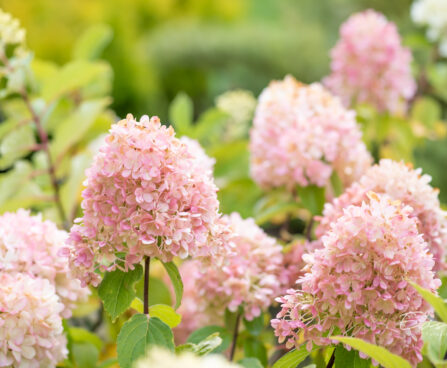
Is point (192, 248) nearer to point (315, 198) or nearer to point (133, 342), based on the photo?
point (133, 342)

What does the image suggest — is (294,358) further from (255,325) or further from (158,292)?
(158,292)

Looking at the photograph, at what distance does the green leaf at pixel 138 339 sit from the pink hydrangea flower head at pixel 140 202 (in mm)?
63

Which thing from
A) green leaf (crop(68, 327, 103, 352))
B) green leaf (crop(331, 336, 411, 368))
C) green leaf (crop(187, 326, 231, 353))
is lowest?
green leaf (crop(331, 336, 411, 368))

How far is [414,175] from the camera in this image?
0.78 metres

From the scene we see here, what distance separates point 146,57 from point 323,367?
4170 millimetres

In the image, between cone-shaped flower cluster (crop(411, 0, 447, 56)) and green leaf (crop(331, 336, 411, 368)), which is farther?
cone-shaped flower cluster (crop(411, 0, 447, 56))

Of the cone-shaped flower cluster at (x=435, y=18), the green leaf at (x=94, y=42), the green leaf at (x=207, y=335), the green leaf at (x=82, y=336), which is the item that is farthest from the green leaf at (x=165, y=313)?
the cone-shaped flower cluster at (x=435, y=18)

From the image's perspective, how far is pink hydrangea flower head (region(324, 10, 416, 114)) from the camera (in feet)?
4.18

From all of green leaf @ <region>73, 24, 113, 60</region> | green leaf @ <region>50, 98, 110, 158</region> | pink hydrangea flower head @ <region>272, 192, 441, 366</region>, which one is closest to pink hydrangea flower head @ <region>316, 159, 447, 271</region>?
pink hydrangea flower head @ <region>272, 192, 441, 366</region>

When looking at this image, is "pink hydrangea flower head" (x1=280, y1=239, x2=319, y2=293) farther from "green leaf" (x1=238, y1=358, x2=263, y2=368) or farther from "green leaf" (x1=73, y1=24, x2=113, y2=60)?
"green leaf" (x1=73, y1=24, x2=113, y2=60)

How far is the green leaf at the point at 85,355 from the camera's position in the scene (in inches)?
35.9

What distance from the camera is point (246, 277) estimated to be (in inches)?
31.9

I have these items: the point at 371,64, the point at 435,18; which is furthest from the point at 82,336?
the point at 435,18

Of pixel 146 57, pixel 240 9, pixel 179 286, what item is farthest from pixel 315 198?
pixel 240 9
